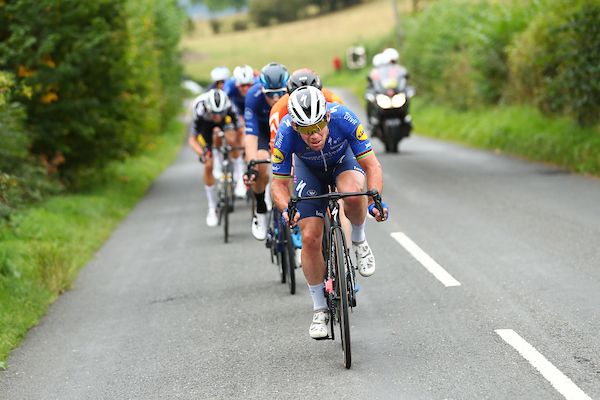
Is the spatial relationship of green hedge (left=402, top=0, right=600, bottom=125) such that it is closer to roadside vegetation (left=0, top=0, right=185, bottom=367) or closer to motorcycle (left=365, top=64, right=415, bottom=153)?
motorcycle (left=365, top=64, right=415, bottom=153)

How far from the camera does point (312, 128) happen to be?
7.00 m

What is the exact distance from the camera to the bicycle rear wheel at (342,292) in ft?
22.0

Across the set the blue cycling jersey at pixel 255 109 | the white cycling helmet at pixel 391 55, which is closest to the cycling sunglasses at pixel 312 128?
the blue cycling jersey at pixel 255 109

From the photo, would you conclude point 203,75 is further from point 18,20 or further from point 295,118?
point 295,118

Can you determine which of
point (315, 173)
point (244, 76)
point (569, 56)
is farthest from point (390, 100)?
point (315, 173)

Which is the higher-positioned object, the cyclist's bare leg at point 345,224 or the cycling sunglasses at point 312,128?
the cycling sunglasses at point 312,128

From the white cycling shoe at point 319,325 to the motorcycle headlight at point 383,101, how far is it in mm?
15226

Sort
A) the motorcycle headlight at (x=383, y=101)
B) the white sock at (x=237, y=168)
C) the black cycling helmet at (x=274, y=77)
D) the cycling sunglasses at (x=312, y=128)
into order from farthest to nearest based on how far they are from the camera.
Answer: the motorcycle headlight at (x=383, y=101), the white sock at (x=237, y=168), the black cycling helmet at (x=274, y=77), the cycling sunglasses at (x=312, y=128)

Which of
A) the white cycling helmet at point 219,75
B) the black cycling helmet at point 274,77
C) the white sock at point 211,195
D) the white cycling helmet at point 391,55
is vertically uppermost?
the black cycling helmet at point 274,77

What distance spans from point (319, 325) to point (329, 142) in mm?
A: 1305

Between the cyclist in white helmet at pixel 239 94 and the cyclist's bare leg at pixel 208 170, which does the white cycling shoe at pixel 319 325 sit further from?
the cyclist's bare leg at pixel 208 170

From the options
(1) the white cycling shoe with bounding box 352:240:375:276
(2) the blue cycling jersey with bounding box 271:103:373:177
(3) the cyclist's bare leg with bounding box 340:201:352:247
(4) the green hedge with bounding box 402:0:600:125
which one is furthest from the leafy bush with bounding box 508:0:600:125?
(2) the blue cycling jersey with bounding box 271:103:373:177

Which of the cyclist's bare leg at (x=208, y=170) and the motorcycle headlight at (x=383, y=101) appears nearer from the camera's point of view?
the cyclist's bare leg at (x=208, y=170)

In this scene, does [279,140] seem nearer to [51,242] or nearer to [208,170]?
[51,242]
